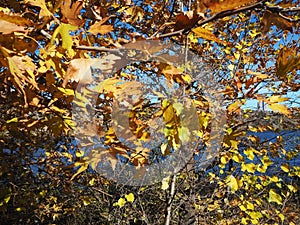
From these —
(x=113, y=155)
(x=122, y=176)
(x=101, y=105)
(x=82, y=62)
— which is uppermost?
(x=82, y=62)

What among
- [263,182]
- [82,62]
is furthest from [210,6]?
[263,182]

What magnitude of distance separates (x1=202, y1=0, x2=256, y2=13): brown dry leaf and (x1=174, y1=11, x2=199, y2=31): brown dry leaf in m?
0.04

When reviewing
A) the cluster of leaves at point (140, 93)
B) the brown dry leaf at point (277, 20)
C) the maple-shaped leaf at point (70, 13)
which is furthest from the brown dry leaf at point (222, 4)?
the maple-shaped leaf at point (70, 13)

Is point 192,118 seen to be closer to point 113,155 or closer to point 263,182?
point 113,155

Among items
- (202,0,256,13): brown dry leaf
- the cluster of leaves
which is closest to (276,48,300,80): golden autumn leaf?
the cluster of leaves

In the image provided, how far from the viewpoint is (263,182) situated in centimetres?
244

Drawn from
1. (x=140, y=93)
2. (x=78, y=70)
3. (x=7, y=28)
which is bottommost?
(x=140, y=93)

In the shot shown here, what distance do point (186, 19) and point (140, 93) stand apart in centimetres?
59

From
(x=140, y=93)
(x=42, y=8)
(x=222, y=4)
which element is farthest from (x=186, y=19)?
(x=140, y=93)

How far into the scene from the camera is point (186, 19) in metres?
0.69

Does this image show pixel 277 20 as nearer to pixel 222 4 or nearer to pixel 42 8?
pixel 222 4

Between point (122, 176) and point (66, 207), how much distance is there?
4.43 ft

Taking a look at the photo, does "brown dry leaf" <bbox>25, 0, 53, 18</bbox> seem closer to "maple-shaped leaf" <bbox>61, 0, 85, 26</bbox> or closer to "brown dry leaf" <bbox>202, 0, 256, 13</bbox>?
"maple-shaped leaf" <bbox>61, 0, 85, 26</bbox>

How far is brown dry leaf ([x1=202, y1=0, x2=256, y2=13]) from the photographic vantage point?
59cm
